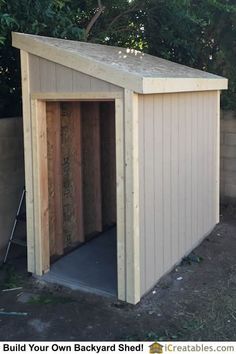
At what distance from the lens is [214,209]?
6.46 metres

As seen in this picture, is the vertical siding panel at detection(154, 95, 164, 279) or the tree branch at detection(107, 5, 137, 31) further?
the tree branch at detection(107, 5, 137, 31)

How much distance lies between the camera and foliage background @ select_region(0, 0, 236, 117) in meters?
5.64

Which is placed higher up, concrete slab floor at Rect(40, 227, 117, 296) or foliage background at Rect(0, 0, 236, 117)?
foliage background at Rect(0, 0, 236, 117)

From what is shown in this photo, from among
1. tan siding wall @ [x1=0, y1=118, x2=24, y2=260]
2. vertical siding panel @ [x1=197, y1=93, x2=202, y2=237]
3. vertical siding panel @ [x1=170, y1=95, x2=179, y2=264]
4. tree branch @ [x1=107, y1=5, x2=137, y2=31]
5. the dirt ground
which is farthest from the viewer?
tree branch @ [x1=107, y1=5, x2=137, y2=31]

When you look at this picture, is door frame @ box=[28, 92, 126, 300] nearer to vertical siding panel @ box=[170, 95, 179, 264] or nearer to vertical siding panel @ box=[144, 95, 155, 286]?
vertical siding panel @ box=[144, 95, 155, 286]

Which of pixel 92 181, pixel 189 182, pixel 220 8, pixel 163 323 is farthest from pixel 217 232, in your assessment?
pixel 220 8

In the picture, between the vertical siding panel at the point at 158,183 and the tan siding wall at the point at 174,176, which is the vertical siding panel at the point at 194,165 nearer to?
the tan siding wall at the point at 174,176

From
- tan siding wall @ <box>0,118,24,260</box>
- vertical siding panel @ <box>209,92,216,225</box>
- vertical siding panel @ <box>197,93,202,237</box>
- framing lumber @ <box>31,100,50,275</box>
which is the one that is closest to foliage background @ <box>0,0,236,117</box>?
tan siding wall @ <box>0,118,24,260</box>

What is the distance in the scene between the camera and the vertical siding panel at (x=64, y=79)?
4254 mm

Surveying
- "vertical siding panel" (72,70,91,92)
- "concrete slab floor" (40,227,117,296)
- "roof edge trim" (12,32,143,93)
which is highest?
"roof edge trim" (12,32,143,93)

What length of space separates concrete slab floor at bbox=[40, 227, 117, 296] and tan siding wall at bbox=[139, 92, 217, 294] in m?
0.53

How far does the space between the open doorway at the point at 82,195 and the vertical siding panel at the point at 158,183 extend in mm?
557

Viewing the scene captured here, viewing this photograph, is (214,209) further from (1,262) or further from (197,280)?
(1,262)

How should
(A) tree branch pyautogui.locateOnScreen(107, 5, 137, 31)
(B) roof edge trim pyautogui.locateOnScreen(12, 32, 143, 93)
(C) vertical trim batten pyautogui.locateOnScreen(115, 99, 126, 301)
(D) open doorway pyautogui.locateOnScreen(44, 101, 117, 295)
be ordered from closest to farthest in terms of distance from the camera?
1. (B) roof edge trim pyautogui.locateOnScreen(12, 32, 143, 93)
2. (C) vertical trim batten pyautogui.locateOnScreen(115, 99, 126, 301)
3. (D) open doorway pyautogui.locateOnScreen(44, 101, 117, 295)
4. (A) tree branch pyautogui.locateOnScreen(107, 5, 137, 31)
